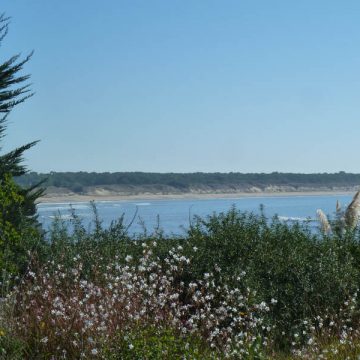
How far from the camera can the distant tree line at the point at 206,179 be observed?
3199 inches

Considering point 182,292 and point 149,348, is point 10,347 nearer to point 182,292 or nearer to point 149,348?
point 149,348

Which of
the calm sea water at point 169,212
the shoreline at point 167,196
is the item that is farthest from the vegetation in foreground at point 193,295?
the shoreline at point 167,196

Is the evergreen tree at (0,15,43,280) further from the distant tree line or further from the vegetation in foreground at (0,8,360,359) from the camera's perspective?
the distant tree line

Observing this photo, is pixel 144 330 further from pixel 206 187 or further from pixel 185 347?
pixel 206 187

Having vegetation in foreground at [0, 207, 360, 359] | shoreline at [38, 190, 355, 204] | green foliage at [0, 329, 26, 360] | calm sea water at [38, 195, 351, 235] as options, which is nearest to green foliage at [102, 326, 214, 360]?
vegetation in foreground at [0, 207, 360, 359]

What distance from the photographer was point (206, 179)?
287ft

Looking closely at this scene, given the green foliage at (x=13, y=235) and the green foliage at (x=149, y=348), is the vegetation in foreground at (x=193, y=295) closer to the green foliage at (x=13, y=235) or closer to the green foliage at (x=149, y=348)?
the green foliage at (x=149, y=348)

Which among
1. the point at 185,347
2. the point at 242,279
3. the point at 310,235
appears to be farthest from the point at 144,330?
the point at 310,235

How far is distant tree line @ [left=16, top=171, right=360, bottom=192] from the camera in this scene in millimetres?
81250

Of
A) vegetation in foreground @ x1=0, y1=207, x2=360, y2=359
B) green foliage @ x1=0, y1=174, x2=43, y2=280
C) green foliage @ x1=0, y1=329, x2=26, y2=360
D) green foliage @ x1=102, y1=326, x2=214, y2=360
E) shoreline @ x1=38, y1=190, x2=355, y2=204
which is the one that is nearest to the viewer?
Result: green foliage @ x1=102, y1=326, x2=214, y2=360

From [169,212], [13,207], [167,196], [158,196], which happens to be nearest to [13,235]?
[13,207]

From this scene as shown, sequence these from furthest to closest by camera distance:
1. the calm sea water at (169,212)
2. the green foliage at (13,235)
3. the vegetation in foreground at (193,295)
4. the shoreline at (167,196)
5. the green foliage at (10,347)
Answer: the shoreline at (167,196) → the calm sea water at (169,212) → the green foliage at (13,235) → the vegetation in foreground at (193,295) → the green foliage at (10,347)

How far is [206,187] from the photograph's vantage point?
85.6 metres

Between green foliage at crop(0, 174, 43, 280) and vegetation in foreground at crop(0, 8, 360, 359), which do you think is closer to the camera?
vegetation in foreground at crop(0, 8, 360, 359)
